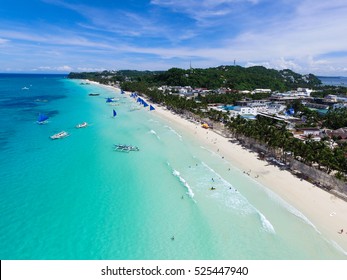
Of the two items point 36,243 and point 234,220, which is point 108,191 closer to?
point 36,243

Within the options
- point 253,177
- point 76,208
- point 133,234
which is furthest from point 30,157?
point 253,177

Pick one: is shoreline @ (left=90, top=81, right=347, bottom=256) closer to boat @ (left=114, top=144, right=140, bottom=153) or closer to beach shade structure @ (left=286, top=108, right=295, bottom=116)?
boat @ (left=114, top=144, right=140, bottom=153)

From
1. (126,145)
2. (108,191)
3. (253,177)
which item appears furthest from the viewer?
(126,145)

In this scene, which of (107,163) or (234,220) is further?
(107,163)

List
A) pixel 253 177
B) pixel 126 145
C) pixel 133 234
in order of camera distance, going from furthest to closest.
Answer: pixel 126 145
pixel 253 177
pixel 133 234

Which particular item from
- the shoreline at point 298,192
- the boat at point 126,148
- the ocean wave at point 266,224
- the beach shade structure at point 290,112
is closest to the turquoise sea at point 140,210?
the ocean wave at point 266,224

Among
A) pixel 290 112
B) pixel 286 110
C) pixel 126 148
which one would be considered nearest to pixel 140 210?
pixel 126 148
